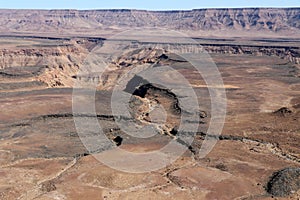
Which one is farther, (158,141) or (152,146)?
(158,141)

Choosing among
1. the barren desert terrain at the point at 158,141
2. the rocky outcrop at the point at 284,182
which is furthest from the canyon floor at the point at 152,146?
the rocky outcrop at the point at 284,182

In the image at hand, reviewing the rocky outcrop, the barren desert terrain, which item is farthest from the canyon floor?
the rocky outcrop

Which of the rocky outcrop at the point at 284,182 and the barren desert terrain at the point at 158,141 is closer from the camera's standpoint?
the rocky outcrop at the point at 284,182

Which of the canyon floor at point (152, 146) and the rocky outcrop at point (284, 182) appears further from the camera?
the canyon floor at point (152, 146)

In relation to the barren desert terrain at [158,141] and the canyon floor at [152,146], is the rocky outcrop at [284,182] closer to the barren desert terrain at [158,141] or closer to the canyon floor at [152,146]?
the barren desert terrain at [158,141]

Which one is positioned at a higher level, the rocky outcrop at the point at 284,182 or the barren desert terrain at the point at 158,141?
the rocky outcrop at the point at 284,182

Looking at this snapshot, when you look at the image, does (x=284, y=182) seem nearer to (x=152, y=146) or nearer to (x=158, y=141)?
(x=152, y=146)

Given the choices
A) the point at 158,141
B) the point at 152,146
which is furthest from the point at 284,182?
the point at 158,141

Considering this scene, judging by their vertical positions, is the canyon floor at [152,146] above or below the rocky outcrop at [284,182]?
below
